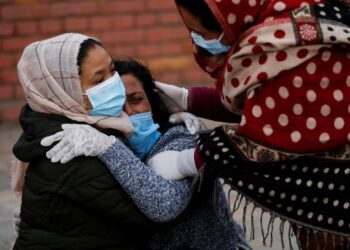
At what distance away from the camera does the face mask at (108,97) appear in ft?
9.08

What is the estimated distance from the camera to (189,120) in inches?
121

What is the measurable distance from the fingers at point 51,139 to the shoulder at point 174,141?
1.24ft

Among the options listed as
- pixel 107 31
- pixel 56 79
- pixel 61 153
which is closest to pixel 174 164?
pixel 61 153

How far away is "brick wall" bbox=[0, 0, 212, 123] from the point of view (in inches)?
277

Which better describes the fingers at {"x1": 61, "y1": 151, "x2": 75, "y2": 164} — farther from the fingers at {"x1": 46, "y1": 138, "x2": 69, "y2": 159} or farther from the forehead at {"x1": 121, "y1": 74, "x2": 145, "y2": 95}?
the forehead at {"x1": 121, "y1": 74, "x2": 145, "y2": 95}

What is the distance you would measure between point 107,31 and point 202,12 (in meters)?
4.70

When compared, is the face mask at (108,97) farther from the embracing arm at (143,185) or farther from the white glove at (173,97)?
the white glove at (173,97)

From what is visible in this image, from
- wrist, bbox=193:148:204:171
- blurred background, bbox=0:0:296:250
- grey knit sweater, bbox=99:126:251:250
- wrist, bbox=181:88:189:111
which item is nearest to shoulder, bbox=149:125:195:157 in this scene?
grey knit sweater, bbox=99:126:251:250

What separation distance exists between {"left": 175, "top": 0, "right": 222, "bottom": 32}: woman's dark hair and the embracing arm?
19.1 inches

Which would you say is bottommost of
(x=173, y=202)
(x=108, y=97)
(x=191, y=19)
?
(x=173, y=202)

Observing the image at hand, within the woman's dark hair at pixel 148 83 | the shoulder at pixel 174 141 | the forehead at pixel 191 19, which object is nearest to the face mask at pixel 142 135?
the shoulder at pixel 174 141

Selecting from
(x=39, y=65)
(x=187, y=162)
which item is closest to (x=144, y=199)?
(x=187, y=162)

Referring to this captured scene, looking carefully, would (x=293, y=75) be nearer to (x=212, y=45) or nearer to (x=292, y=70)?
(x=292, y=70)

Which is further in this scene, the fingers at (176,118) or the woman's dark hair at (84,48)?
the fingers at (176,118)
